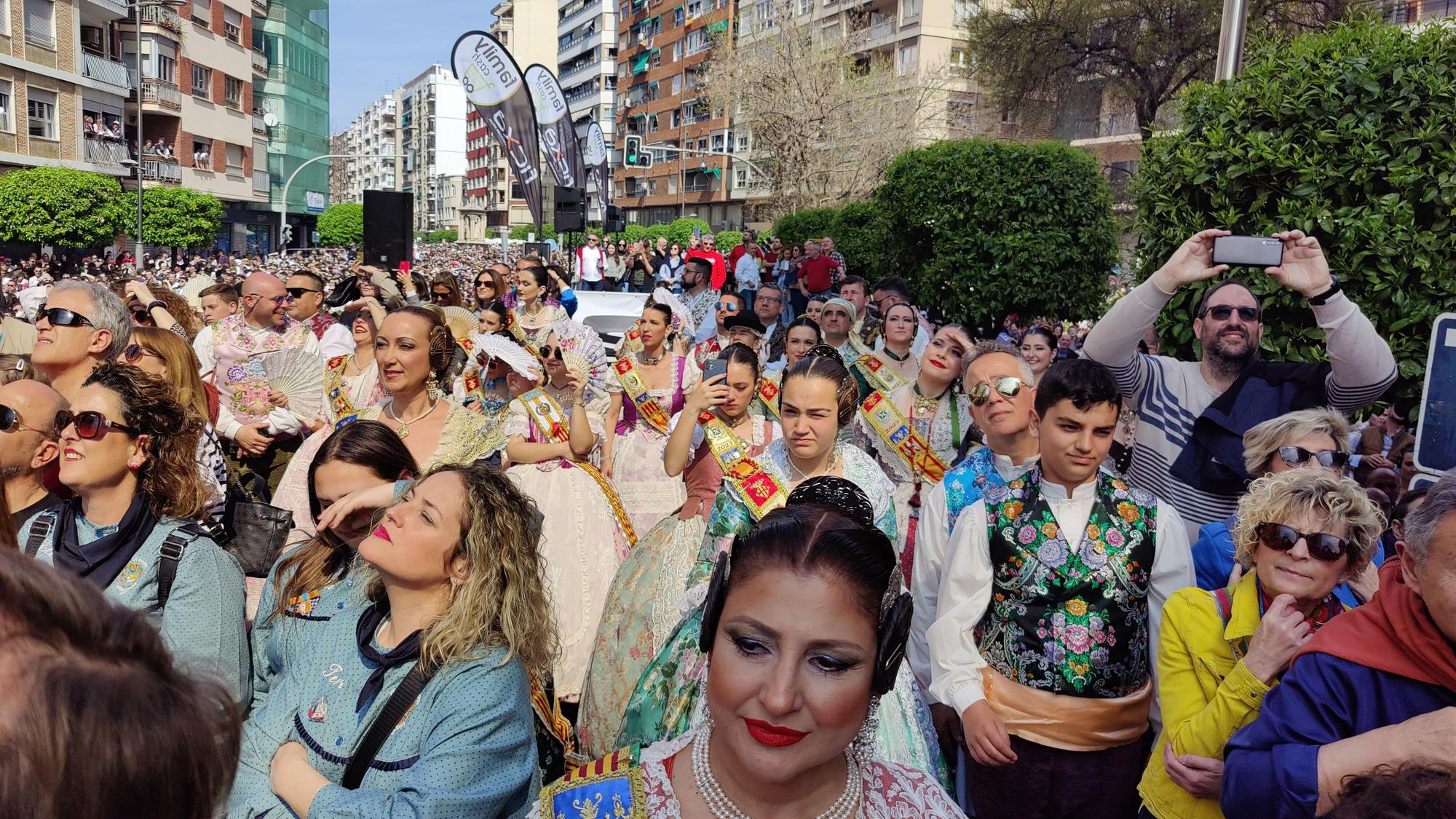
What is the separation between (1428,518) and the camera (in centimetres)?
226

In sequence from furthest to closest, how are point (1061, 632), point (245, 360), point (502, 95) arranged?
point (502, 95)
point (245, 360)
point (1061, 632)

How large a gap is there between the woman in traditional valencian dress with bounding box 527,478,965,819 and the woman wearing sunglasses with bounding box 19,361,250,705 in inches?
73.3

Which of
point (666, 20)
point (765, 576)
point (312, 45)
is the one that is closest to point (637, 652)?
point (765, 576)

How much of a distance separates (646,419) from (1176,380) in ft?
11.4

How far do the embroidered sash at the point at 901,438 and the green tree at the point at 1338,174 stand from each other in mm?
1362

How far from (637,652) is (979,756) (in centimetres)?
140

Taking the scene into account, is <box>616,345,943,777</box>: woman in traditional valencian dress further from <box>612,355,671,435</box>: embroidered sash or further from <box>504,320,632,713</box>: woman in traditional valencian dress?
<box>612,355,671,435</box>: embroidered sash

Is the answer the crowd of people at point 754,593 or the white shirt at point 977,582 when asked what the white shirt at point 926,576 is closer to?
the crowd of people at point 754,593

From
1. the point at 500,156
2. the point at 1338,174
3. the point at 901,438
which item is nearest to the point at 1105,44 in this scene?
the point at 1338,174

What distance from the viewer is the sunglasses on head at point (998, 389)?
→ 14.7 ft

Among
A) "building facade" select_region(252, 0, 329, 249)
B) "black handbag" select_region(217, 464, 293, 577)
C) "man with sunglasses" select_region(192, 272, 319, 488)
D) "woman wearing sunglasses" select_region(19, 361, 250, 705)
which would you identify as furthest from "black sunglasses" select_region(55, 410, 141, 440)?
"building facade" select_region(252, 0, 329, 249)

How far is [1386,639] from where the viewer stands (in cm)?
230

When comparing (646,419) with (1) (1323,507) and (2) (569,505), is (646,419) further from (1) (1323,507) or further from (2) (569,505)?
(1) (1323,507)

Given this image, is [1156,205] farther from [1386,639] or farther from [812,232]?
[812,232]
